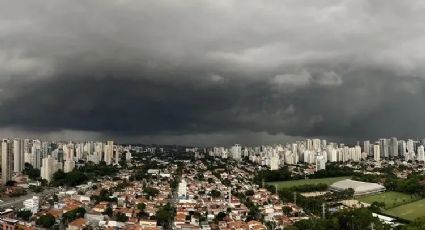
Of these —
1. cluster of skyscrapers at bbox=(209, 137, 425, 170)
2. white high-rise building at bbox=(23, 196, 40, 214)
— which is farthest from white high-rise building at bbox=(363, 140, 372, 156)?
white high-rise building at bbox=(23, 196, 40, 214)

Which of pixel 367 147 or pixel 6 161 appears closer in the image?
pixel 6 161

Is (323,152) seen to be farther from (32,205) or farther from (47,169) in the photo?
(32,205)

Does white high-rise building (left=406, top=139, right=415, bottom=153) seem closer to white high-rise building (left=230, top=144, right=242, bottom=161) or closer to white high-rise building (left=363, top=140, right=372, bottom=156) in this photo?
white high-rise building (left=363, top=140, right=372, bottom=156)

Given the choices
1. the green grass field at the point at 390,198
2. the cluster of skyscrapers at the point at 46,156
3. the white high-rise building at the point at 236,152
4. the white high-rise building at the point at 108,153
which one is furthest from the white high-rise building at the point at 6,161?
the white high-rise building at the point at 236,152

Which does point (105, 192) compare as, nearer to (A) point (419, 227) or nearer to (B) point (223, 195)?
(B) point (223, 195)

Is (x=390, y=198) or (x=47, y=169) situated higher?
(x=47, y=169)

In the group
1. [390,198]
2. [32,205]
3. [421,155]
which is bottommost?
[390,198]

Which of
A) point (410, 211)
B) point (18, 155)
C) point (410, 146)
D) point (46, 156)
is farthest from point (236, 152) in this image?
point (410, 211)
